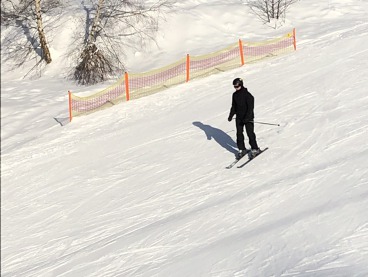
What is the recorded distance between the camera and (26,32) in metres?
27.3

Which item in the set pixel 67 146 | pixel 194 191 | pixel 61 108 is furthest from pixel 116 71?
pixel 194 191

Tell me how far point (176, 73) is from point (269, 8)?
28.5ft

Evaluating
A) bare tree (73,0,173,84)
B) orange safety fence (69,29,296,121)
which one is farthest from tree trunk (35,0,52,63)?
orange safety fence (69,29,296,121)

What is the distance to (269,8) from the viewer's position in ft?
83.9

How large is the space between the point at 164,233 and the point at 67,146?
23.6ft

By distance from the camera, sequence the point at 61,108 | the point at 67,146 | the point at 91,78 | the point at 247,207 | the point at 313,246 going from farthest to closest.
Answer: the point at 91,78
the point at 61,108
the point at 67,146
the point at 247,207
the point at 313,246

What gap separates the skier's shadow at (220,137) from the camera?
1207 centimetres

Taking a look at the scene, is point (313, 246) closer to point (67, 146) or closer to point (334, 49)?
point (67, 146)

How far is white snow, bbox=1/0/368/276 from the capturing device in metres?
7.48

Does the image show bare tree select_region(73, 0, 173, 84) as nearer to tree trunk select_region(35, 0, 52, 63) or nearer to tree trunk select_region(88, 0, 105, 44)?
tree trunk select_region(88, 0, 105, 44)

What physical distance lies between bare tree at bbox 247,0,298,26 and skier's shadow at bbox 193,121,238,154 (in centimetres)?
1234

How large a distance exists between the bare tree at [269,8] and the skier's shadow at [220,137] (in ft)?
40.5

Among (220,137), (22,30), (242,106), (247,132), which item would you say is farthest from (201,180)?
(22,30)

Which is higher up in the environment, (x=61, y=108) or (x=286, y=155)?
(x=286, y=155)
